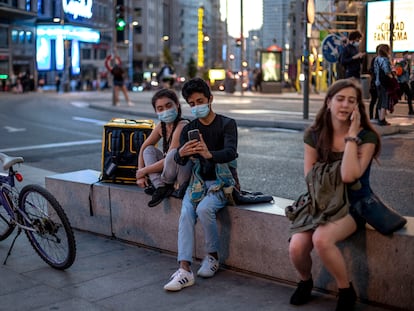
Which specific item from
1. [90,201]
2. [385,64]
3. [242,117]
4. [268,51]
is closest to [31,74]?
[268,51]

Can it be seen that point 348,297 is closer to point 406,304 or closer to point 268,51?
point 406,304

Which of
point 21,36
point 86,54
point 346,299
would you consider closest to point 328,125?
point 346,299

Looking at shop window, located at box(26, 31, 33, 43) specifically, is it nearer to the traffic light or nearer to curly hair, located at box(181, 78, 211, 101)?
the traffic light

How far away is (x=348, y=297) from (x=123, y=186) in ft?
8.71

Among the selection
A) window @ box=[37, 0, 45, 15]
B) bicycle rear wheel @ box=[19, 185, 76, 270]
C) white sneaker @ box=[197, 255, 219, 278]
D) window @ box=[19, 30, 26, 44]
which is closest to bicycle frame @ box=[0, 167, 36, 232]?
bicycle rear wheel @ box=[19, 185, 76, 270]

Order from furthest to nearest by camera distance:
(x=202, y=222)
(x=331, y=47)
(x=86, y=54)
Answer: (x=86, y=54) → (x=331, y=47) → (x=202, y=222)

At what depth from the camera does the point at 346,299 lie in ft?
13.8

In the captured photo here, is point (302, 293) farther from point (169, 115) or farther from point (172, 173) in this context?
point (169, 115)

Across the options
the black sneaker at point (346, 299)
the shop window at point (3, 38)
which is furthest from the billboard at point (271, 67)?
the black sneaker at point (346, 299)

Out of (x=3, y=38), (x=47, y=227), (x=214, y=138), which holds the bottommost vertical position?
(x=47, y=227)

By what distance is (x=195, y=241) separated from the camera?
5.57 m

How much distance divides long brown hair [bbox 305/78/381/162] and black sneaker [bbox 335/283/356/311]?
0.81m

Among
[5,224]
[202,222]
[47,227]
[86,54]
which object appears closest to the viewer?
[202,222]

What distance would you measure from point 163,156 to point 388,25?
18.7 meters
